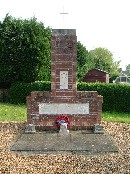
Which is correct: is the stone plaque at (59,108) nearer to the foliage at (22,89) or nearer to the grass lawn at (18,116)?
the grass lawn at (18,116)

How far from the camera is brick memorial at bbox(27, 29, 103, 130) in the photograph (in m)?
13.1

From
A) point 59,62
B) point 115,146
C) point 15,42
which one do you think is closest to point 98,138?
point 115,146

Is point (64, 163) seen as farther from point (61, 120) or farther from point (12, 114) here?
point (12, 114)

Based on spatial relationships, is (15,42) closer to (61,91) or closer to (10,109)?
(10,109)

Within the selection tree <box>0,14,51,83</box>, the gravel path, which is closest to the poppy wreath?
the gravel path

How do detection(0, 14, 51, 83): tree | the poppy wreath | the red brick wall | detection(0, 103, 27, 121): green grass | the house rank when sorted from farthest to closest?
the house < detection(0, 14, 51, 83): tree < detection(0, 103, 27, 121): green grass < the red brick wall < the poppy wreath

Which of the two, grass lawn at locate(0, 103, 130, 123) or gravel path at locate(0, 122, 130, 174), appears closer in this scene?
gravel path at locate(0, 122, 130, 174)

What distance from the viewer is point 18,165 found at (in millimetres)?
8672

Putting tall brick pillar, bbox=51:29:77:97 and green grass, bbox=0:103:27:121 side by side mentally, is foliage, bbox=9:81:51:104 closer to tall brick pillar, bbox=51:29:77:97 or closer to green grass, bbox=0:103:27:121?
green grass, bbox=0:103:27:121

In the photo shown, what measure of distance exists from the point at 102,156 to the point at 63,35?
514 centimetres

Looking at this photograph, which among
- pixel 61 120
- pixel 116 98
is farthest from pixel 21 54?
pixel 61 120

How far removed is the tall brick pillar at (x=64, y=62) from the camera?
13164 mm

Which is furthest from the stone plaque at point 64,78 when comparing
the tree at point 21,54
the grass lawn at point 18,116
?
the tree at point 21,54

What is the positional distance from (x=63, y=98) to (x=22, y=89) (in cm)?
1068
